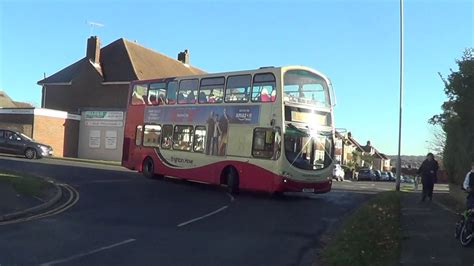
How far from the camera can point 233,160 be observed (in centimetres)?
1881

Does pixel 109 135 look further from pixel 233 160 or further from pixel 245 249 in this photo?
pixel 245 249

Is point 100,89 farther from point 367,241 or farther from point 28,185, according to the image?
point 367,241

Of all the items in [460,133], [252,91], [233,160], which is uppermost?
[252,91]

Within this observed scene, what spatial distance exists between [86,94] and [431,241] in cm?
4194

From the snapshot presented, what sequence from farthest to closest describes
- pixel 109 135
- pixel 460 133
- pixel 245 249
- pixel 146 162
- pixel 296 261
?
pixel 109 135, pixel 146 162, pixel 460 133, pixel 245 249, pixel 296 261

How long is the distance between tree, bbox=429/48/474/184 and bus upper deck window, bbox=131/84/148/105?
41.8 feet

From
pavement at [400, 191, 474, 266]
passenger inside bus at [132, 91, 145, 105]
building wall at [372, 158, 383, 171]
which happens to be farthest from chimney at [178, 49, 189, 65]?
building wall at [372, 158, 383, 171]

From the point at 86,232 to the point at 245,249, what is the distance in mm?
3137

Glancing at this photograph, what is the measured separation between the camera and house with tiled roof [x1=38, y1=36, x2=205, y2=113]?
46.4m

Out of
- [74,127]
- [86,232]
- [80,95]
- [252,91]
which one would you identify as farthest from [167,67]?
[86,232]

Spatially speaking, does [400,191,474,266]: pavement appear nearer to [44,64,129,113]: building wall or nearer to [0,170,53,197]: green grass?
[0,170,53,197]: green grass

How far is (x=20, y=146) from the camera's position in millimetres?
31266

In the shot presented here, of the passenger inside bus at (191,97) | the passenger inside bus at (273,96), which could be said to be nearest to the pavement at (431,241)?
the passenger inside bus at (273,96)

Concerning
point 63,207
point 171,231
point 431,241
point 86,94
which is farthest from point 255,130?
point 86,94
